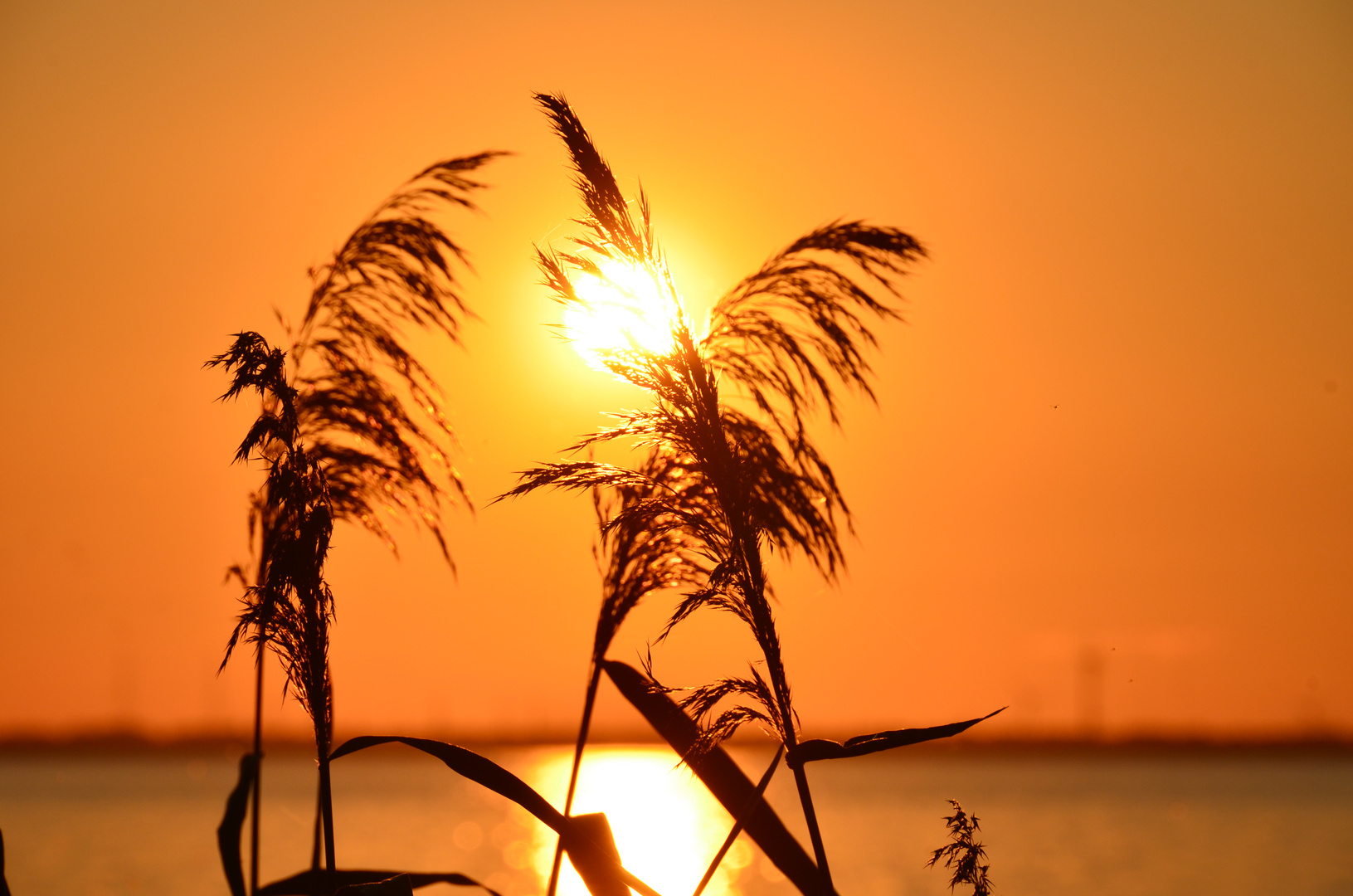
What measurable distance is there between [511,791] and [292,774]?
132501 mm

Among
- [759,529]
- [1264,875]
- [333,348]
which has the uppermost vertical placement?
[333,348]

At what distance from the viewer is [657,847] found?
184ft

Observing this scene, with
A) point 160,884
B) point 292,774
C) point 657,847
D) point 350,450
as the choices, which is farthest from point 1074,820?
point 292,774

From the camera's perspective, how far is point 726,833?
61312 mm

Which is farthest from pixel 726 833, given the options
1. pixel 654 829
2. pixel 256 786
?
pixel 256 786

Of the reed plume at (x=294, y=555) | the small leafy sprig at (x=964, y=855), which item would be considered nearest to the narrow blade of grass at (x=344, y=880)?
the reed plume at (x=294, y=555)

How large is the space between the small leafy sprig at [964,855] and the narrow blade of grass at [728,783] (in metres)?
0.31

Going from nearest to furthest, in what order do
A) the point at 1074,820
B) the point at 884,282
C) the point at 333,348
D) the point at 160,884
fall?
1. the point at 884,282
2. the point at 333,348
3. the point at 160,884
4. the point at 1074,820

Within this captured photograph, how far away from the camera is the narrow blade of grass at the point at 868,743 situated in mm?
2463

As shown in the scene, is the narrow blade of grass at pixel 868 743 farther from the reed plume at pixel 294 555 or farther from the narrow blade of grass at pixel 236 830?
the narrow blade of grass at pixel 236 830

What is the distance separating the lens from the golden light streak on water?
37.0m

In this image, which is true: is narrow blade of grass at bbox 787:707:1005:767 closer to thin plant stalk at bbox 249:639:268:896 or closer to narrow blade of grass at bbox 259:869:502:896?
narrow blade of grass at bbox 259:869:502:896

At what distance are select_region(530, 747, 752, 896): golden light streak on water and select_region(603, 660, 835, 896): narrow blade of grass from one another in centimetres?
8

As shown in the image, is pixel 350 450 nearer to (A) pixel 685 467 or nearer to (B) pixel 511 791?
(A) pixel 685 467
